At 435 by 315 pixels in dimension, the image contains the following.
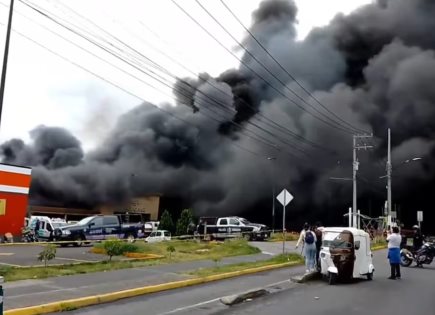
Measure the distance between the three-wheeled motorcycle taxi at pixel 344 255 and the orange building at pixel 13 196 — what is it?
52.2 feet

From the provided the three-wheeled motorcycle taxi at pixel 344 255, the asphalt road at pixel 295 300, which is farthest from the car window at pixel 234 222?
the three-wheeled motorcycle taxi at pixel 344 255

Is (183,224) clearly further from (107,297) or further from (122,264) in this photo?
(107,297)

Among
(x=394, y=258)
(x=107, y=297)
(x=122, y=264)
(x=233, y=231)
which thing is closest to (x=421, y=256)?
(x=394, y=258)

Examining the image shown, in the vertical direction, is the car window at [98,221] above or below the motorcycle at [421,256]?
above

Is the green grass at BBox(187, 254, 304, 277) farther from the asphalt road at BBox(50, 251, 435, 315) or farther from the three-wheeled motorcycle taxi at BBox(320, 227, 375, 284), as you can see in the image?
the three-wheeled motorcycle taxi at BBox(320, 227, 375, 284)

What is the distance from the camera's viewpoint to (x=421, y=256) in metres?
16.2

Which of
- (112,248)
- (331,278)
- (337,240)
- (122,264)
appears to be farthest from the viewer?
(112,248)

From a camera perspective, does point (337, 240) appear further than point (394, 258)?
No

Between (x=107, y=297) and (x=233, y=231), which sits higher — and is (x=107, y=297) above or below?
below

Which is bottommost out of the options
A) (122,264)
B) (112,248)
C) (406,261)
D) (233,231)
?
(122,264)

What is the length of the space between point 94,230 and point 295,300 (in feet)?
56.0

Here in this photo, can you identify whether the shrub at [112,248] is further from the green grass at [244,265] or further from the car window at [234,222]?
the car window at [234,222]

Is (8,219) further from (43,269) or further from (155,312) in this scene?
(155,312)

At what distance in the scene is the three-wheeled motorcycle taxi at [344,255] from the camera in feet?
38.7
